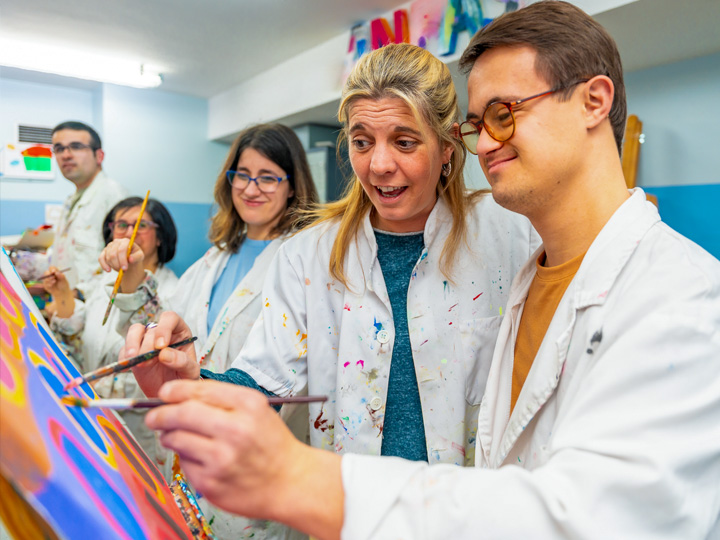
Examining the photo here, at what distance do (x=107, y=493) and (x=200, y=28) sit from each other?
4.07 m

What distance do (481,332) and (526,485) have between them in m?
0.68

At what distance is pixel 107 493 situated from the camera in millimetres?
548

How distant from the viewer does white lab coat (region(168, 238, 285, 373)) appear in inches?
69.9

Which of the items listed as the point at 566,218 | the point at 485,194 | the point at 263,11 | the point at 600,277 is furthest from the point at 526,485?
the point at 263,11

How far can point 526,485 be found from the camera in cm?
59

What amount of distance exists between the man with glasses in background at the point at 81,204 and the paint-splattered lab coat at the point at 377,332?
8.07ft

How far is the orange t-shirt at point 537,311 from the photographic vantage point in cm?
98

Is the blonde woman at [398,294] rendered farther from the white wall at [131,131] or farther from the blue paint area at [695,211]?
the white wall at [131,131]

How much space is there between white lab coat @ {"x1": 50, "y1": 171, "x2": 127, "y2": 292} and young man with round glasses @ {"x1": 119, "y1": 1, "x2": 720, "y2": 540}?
305cm

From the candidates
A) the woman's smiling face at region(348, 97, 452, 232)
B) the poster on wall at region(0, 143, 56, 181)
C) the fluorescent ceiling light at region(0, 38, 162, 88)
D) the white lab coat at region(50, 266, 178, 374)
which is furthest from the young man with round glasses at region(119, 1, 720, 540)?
the poster on wall at region(0, 143, 56, 181)

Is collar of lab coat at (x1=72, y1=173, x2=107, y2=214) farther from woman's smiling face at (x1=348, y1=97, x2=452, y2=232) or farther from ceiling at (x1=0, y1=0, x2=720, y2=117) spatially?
woman's smiling face at (x1=348, y1=97, x2=452, y2=232)

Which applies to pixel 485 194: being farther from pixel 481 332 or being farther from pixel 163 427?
pixel 163 427

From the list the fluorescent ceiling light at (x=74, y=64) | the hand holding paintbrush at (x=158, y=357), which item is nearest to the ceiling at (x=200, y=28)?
the fluorescent ceiling light at (x=74, y=64)

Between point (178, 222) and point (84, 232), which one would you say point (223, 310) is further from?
point (178, 222)
